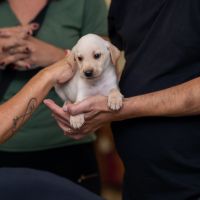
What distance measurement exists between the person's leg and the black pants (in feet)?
2.69

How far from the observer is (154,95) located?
1.23 meters

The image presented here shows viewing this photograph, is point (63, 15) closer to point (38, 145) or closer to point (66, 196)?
point (38, 145)

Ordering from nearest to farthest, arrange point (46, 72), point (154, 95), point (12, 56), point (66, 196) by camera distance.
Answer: point (66, 196) < point (154, 95) < point (46, 72) < point (12, 56)

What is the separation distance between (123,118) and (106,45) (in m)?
0.26

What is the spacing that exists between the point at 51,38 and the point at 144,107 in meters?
0.58

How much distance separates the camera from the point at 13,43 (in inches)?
64.0

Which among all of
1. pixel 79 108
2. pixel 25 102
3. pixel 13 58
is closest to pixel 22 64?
pixel 13 58

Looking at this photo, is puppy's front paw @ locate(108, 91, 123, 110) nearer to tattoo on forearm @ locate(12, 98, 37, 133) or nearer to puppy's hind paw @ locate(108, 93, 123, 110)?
puppy's hind paw @ locate(108, 93, 123, 110)

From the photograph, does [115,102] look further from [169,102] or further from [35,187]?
[35,187]

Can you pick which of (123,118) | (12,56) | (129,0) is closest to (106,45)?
(129,0)

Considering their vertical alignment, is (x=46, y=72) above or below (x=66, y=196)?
below

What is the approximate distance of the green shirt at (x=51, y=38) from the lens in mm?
1660

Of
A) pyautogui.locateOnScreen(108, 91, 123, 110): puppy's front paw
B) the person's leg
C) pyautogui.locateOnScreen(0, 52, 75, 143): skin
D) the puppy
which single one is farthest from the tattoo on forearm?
the person's leg

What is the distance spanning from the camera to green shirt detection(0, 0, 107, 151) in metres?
1.66
